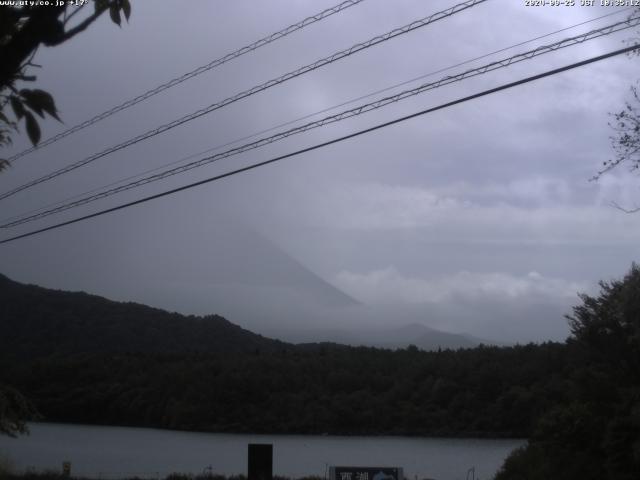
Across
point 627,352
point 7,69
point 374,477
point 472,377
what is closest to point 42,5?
point 7,69

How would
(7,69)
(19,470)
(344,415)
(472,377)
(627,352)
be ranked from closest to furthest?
(7,69), (627,352), (19,470), (472,377), (344,415)

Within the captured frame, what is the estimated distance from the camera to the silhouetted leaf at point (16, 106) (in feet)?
12.7

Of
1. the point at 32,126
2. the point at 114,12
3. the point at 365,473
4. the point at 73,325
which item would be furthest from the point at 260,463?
the point at 73,325

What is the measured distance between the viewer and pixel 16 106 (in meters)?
3.89

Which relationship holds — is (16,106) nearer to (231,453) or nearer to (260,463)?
(260,463)

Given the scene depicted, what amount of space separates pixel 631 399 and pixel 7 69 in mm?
14205

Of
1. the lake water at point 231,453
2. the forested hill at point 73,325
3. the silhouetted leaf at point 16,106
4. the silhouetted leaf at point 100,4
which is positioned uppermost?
the forested hill at point 73,325

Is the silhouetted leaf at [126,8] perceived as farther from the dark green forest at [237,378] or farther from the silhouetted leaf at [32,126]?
the dark green forest at [237,378]

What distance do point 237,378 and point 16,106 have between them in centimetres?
3745

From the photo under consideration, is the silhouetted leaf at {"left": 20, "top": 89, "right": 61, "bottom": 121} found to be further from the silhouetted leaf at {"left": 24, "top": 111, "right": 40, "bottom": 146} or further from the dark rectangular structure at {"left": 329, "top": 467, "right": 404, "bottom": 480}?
the dark rectangular structure at {"left": 329, "top": 467, "right": 404, "bottom": 480}

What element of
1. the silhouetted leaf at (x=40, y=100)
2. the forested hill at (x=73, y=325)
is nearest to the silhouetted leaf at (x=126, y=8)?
the silhouetted leaf at (x=40, y=100)

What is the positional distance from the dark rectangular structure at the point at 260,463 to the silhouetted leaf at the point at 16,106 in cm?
1512

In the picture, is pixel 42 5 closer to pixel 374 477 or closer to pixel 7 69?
pixel 7 69

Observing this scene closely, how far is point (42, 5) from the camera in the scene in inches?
148
